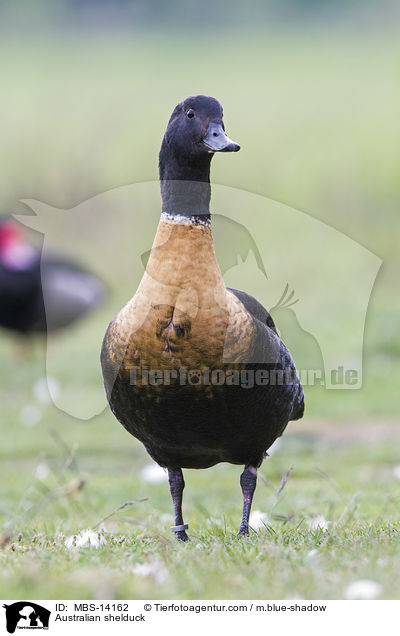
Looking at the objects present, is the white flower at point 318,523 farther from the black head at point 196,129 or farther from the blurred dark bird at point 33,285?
the blurred dark bird at point 33,285

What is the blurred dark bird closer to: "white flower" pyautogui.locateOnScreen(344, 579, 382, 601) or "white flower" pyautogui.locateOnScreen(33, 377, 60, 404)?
"white flower" pyautogui.locateOnScreen(33, 377, 60, 404)

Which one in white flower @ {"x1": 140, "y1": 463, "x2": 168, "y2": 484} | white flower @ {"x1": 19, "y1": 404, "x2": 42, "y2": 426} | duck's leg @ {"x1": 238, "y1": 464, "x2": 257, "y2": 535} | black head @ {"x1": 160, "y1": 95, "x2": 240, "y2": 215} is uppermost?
black head @ {"x1": 160, "y1": 95, "x2": 240, "y2": 215}

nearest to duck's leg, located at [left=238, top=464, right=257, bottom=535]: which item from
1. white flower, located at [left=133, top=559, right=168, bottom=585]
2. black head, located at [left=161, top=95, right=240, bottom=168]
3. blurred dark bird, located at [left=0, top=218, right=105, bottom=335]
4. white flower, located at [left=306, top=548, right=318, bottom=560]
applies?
white flower, located at [left=306, top=548, right=318, bottom=560]

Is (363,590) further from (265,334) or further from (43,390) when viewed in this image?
(43,390)

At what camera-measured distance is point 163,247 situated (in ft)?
12.6

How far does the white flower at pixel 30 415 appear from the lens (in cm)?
863

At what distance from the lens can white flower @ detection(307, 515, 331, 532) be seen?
4.00 m

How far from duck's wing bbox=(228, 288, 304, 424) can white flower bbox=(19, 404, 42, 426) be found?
4788 millimetres

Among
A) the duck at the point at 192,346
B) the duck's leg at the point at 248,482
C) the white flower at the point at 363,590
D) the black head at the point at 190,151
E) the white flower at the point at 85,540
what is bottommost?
the white flower at the point at 85,540

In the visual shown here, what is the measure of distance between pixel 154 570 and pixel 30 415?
5.95 meters

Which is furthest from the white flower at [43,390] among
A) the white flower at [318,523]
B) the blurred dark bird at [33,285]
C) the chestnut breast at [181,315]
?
the chestnut breast at [181,315]

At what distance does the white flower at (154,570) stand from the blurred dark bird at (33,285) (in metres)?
6.62

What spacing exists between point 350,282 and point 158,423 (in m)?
9.02
